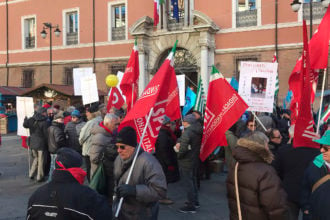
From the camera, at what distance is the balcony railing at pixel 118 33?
20.1m

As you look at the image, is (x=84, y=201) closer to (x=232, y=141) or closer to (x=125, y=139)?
(x=125, y=139)

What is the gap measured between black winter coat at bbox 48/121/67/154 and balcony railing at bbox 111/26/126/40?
14100 mm

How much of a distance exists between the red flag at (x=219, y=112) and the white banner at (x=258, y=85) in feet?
5.62

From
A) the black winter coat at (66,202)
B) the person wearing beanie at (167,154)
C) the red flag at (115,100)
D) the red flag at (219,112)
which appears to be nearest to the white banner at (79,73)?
the red flag at (115,100)

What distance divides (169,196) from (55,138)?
2.56 m

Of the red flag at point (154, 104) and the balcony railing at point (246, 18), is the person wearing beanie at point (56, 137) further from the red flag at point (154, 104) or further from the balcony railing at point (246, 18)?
the balcony railing at point (246, 18)

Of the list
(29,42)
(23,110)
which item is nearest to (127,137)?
(23,110)

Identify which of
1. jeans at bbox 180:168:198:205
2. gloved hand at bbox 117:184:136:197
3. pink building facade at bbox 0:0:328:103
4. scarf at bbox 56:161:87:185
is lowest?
jeans at bbox 180:168:198:205

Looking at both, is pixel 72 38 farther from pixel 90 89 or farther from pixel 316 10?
pixel 316 10

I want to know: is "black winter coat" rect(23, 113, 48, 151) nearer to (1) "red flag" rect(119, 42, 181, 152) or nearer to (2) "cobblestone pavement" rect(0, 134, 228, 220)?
(2) "cobblestone pavement" rect(0, 134, 228, 220)

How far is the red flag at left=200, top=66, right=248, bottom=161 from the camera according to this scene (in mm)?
4359

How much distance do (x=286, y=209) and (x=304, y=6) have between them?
48.3 feet

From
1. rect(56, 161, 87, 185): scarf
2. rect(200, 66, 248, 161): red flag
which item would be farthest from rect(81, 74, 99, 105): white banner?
rect(56, 161, 87, 185): scarf

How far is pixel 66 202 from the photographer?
217 centimetres
